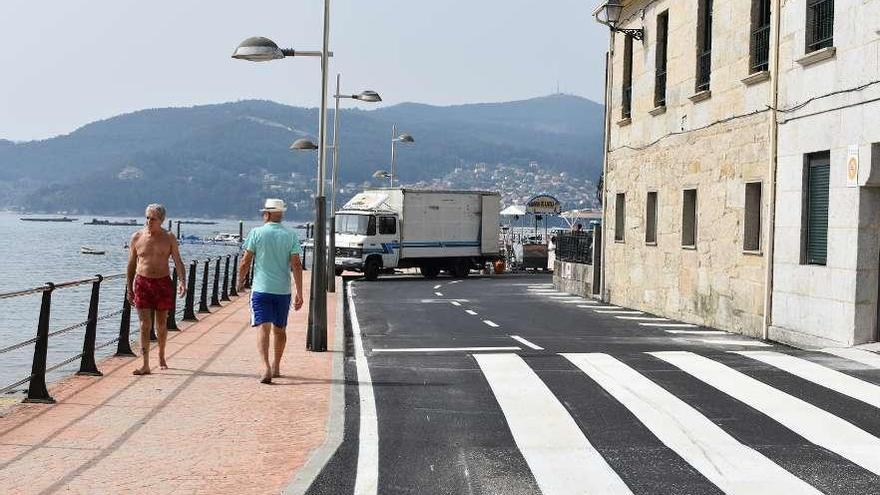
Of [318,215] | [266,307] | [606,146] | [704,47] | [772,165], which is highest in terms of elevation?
[704,47]

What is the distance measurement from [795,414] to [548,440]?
7.92 ft

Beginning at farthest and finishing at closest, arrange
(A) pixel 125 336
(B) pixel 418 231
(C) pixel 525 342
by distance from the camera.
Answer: (B) pixel 418 231, (C) pixel 525 342, (A) pixel 125 336

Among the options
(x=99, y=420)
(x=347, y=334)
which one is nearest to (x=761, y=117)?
(x=347, y=334)

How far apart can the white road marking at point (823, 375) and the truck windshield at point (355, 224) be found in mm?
25970

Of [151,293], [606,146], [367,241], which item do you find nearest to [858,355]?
[151,293]

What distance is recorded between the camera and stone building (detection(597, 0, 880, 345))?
1381cm

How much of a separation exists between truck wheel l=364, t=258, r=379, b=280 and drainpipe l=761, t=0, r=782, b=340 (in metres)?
23.6

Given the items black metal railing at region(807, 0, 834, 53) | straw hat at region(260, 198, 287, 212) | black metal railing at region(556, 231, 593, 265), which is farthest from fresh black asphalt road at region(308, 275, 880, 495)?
black metal railing at region(556, 231, 593, 265)

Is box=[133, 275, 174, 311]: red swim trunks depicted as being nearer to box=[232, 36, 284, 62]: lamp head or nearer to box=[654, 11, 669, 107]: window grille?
box=[232, 36, 284, 62]: lamp head

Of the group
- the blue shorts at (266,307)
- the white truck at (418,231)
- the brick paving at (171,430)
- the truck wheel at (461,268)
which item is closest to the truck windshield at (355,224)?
the white truck at (418,231)

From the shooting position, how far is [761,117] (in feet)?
55.0

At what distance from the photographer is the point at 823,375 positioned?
1152 cm

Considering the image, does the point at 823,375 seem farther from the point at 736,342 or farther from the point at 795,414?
the point at 736,342

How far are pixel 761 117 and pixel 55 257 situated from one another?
111965 mm
